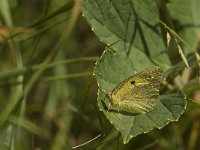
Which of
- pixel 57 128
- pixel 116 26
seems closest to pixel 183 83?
pixel 116 26

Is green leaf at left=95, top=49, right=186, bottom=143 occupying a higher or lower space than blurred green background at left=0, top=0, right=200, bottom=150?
lower

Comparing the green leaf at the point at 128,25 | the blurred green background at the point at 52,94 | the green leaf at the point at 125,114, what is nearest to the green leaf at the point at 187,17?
the green leaf at the point at 128,25

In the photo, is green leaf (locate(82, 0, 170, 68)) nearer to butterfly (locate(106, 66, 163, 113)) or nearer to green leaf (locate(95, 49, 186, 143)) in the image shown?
green leaf (locate(95, 49, 186, 143))

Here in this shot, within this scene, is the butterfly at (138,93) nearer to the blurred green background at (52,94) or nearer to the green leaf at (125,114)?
the green leaf at (125,114)

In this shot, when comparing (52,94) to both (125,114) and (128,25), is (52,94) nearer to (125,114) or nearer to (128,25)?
(128,25)

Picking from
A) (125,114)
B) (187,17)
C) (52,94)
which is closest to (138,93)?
(125,114)

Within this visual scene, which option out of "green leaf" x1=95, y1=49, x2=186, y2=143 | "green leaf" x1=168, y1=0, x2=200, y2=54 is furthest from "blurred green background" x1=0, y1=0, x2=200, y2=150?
"green leaf" x1=168, y1=0, x2=200, y2=54

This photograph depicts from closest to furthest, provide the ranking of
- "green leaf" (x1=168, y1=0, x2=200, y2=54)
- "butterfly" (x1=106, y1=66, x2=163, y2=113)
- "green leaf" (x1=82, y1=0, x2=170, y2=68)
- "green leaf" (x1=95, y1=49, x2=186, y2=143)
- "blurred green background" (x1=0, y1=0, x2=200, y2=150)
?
1. "green leaf" (x1=95, y1=49, x2=186, y2=143)
2. "butterfly" (x1=106, y1=66, x2=163, y2=113)
3. "green leaf" (x1=82, y1=0, x2=170, y2=68)
4. "blurred green background" (x1=0, y1=0, x2=200, y2=150)
5. "green leaf" (x1=168, y1=0, x2=200, y2=54)
